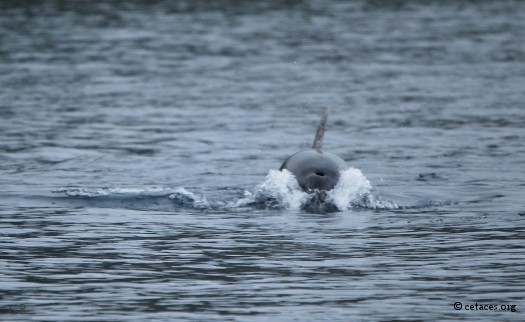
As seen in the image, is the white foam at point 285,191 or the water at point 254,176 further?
the white foam at point 285,191

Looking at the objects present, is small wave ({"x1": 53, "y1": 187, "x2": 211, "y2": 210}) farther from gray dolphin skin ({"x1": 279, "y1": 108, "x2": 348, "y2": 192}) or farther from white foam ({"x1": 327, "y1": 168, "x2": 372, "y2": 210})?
white foam ({"x1": 327, "y1": 168, "x2": 372, "y2": 210})

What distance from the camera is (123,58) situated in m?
37.8

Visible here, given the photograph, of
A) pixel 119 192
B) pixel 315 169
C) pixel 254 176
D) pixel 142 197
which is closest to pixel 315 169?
pixel 315 169

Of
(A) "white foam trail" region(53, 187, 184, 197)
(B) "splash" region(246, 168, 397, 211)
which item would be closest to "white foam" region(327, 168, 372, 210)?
(B) "splash" region(246, 168, 397, 211)

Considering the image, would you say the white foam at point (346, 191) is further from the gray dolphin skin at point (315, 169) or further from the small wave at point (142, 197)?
the small wave at point (142, 197)

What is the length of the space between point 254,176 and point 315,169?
2947 mm

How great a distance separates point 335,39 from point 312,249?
29.6 m

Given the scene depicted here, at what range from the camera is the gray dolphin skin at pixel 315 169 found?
54.1 feet

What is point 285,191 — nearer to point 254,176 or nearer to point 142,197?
point 142,197

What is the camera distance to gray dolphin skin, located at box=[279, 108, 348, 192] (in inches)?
650

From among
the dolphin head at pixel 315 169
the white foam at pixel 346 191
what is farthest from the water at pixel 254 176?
the dolphin head at pixel 315 169

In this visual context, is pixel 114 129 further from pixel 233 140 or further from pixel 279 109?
pixel 279 109

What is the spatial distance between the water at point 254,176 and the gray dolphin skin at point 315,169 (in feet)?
0.66

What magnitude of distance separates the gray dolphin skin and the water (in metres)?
0.20
